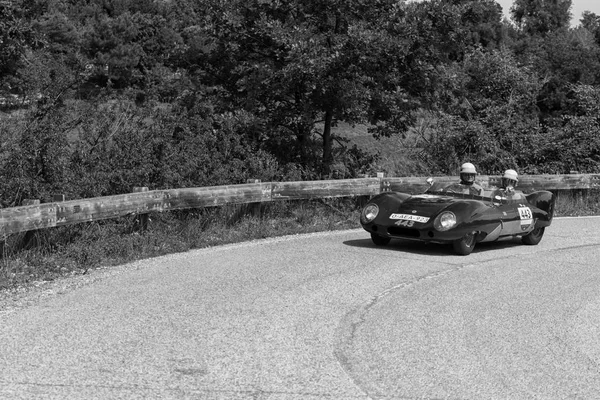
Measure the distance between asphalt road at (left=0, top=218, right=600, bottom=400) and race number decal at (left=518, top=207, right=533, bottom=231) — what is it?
174 centimetres

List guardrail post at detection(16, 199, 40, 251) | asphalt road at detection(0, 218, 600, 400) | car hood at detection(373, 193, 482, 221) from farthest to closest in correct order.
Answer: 1. car hood at detection(373, 193, 482, 221)
2. guardrail post at detection(16, 199, 40, 251)
3. asphalt road at detection(0, 218, 600, 400)

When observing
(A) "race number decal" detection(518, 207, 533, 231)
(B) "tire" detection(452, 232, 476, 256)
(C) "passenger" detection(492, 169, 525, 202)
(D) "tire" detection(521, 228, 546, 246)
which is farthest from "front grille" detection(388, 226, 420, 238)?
(D) "tire" detection(521, 228, 546, 246)

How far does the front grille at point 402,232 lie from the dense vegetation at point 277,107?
10.2 ft

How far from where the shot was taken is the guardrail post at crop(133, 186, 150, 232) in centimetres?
1266

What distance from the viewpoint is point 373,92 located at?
63.5ft

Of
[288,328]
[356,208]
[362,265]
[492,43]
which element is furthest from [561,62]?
[288,328]

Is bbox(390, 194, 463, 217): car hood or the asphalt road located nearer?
the asphalt road

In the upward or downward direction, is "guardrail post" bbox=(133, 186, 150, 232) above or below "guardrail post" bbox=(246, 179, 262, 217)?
above

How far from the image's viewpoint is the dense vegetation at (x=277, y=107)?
1353 centimetres

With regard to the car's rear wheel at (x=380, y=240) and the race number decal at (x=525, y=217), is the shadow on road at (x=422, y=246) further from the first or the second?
the race number decal at (x=525, y=217)

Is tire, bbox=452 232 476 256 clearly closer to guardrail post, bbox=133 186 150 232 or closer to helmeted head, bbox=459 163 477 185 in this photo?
helmeted head, bbox=459 163 477 185

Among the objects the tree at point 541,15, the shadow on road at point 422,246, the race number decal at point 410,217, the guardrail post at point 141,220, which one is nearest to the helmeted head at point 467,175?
the shadow on road at point 422,246

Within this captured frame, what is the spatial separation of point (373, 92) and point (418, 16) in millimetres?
2026

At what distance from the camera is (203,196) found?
13.6m
